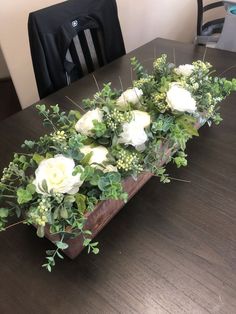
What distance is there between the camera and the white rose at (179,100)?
61 cm

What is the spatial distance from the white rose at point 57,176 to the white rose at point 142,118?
0.61ft

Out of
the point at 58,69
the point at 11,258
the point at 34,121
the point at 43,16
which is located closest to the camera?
the point at 11,258

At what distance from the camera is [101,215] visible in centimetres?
61

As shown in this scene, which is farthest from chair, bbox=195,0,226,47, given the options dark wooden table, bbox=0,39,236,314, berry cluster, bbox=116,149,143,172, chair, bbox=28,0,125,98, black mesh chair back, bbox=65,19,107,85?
berry cluster, bbox=116,149,143,172

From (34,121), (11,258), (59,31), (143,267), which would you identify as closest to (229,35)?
(59,31)

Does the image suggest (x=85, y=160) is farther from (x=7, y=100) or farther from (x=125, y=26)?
(x=7, y=100)

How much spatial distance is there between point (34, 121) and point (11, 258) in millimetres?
516

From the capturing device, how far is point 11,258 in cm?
60

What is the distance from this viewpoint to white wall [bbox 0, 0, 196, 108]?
1.63 m

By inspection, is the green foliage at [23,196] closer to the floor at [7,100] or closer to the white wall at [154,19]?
the white wall at [154,19]

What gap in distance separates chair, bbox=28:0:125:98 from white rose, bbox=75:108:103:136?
2.18ft

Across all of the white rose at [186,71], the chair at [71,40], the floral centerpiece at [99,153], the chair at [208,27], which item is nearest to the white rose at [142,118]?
the floral centerpiece at [99,153]

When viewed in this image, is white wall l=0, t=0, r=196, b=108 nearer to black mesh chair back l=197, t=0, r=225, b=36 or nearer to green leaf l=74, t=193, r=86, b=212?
black mesh chair back l=197, t=0, r=225, b=36

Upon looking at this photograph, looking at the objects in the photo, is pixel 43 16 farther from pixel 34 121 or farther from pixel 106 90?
pixel 106 90
